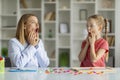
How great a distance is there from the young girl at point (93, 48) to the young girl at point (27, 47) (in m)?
0.39

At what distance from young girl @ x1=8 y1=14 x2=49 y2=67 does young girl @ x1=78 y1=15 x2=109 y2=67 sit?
39cm

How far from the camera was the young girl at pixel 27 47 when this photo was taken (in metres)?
2.58

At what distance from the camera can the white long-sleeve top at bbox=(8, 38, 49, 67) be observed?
2.57 meters

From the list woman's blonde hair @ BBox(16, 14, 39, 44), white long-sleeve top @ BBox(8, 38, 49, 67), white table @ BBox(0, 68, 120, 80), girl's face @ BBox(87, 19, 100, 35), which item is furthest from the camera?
girl's face @ BBox(87, 19, 100, 35)

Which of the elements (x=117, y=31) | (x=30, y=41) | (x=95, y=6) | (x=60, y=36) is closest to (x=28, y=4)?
(x=60, y=36)

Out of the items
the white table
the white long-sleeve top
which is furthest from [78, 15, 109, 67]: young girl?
the white table

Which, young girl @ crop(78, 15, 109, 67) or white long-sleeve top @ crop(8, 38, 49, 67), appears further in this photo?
young girl @ crop(78, 15, 109, 67)

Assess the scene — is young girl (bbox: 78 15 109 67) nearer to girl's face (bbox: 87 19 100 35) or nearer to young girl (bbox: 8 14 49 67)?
girl's face (bbox: 87 19 100 35)

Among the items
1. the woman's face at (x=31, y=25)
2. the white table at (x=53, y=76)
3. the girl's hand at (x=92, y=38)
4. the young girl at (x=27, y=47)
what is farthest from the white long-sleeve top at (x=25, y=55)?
the girl's hand at (x=92, y=38)

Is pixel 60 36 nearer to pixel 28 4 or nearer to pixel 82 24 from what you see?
pixel 82 24

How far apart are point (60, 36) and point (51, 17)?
17.8 inches

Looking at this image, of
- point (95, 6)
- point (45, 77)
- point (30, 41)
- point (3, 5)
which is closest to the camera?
point (45, 77)

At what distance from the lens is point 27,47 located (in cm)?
267

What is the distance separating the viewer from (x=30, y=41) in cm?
267
